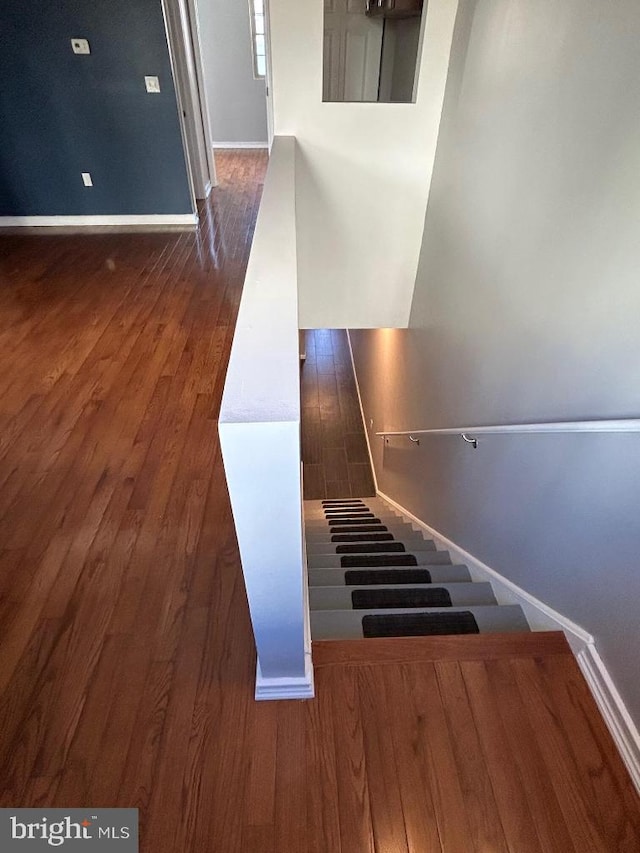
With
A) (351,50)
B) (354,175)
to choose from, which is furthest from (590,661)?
(351,50)

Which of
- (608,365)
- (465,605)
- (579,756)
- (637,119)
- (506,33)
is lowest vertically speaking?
(465,605)

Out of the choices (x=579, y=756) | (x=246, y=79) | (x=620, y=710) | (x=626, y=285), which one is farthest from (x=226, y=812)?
(x=246, y=79)

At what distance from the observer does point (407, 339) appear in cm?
348

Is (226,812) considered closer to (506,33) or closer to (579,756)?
(579,756)

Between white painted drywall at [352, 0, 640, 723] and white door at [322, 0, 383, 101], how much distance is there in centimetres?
204

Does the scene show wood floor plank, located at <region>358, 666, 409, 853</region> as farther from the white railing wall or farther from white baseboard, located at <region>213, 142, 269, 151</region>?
white baseboard, located at <region>213, 142, 269, 151</region>

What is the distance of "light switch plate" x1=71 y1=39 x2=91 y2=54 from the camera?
12.2ft

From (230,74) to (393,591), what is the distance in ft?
25.9

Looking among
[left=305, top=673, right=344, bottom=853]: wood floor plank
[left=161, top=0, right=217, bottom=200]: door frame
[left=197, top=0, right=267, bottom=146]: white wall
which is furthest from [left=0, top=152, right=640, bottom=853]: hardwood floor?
[left=197, top=0, right=267, bottom=146]: white wall

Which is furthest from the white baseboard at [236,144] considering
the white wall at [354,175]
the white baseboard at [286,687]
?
the white baseboard at [286,687]

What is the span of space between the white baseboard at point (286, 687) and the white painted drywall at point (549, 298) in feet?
2.74

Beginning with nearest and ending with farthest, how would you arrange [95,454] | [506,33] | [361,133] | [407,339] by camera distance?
1. [506,33]
2. [95,454]
3. [361,133]
4. [407,339]

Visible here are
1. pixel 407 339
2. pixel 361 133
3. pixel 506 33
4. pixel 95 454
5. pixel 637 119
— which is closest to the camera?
pixel 637 119

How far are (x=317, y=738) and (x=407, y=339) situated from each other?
2746 millimetres
